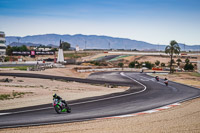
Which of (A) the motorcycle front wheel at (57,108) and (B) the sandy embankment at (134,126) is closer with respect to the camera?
(B) the sandy embankment at (134,126)

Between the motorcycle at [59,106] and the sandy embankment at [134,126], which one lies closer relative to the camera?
the sandy embankment at [134,126]

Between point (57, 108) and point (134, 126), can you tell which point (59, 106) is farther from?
point (134, 126)

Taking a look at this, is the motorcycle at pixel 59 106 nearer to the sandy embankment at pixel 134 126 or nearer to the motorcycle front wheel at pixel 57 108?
the motorcycle front wheel at pixel 57 108

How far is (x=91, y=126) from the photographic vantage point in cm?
1387

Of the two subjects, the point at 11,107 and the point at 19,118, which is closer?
the point at 19,118

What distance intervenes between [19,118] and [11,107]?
4389 millimetres

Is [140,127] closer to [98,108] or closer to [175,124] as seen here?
[175,124]

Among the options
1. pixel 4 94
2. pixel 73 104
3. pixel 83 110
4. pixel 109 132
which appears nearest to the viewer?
pixel 109 132

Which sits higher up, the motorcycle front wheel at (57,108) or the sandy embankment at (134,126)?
the motorcycle front wheel at (57,108)

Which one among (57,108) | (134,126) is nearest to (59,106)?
(57,108)

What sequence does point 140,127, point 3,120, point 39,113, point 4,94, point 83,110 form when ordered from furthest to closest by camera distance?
1. point 4,94
2. point 83,110
3. point 39,113
4. point 3,120
5. point 140,127

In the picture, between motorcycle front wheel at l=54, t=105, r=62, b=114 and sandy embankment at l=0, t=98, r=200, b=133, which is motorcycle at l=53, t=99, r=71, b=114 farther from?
sandy embankment at l=0, t=98, r=200, b=133

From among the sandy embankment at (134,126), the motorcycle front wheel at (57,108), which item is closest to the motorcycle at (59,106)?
the motorcycle front wheel at (57,108)

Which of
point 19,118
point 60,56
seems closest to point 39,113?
point 19,118
